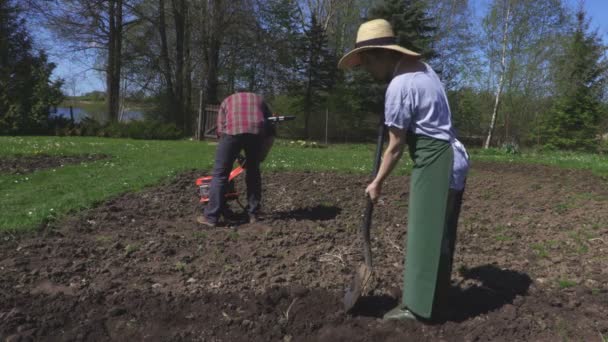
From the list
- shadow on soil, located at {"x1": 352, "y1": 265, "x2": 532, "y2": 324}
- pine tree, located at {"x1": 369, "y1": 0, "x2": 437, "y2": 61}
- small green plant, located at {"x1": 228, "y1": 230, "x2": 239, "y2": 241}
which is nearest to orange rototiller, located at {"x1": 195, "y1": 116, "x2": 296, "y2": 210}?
small green plant, located at {"x1": 228, "y1": 230, "x2": 239, "y2": 241}

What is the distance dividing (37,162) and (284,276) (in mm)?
8972

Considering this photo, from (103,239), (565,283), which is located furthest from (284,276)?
(565,283)

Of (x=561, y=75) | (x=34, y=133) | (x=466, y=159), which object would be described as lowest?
(x=34, y=133)

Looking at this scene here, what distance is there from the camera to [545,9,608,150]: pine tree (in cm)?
2331

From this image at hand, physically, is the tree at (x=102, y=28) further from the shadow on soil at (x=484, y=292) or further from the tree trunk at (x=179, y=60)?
the shadow on soil at (x=484, y=292)

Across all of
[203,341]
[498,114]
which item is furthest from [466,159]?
[498,114]

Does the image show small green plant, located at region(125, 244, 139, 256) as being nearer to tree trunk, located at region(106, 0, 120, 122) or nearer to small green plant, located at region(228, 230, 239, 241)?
small green plant, located at region(228, 230, 239, 241)

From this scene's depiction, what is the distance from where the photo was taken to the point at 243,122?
5.41 metres

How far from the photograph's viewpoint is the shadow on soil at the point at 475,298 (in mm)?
3340

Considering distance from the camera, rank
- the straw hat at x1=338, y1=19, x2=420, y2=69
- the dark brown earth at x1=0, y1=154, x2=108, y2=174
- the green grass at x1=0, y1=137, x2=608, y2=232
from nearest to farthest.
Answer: the straw hat at x1=338, y1=19, x2=420, y2=69 < the green grass at x1=0, y1=137, x2=608, y2=232 < the dark brown earth at x1=0, y1=154, x2=108, y2=174

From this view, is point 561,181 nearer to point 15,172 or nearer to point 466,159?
point 466,159

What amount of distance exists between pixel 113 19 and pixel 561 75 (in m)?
23.7

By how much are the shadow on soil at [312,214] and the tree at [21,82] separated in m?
19.6

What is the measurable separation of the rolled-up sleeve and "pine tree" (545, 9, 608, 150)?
76.1ft
